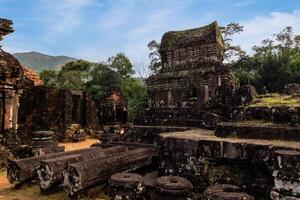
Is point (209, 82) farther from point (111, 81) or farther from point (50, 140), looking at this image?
point (111, 81)

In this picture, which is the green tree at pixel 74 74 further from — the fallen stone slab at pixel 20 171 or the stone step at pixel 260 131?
the stone step at pixel 260 131

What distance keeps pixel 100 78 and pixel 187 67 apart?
1616 cm

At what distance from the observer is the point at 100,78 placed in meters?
34.7

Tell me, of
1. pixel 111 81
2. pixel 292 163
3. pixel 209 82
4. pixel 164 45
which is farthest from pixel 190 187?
pixel 111 81

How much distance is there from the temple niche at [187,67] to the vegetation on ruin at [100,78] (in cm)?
989

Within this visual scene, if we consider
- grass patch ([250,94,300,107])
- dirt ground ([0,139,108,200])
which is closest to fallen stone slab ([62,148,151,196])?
dirt ground ([0,139,108,200])

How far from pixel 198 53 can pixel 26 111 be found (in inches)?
476

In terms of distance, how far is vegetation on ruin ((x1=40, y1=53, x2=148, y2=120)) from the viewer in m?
33.5

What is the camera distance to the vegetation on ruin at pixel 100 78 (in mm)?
33469

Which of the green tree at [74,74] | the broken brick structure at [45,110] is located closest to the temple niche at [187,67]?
the broken brick structure at [45,110]

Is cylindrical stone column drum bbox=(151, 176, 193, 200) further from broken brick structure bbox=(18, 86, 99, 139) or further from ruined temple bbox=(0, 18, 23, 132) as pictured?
broken brick structure bbox=(18, 86, 99, 139)

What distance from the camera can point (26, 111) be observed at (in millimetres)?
16922

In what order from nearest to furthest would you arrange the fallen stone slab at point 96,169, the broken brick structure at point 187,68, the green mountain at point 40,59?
1. the fallen stone slab at point 96,169
2. the broken brick structure at point 187,68
3. the green mountain at point 40,59

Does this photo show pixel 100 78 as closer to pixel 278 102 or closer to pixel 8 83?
pixel 8 83
